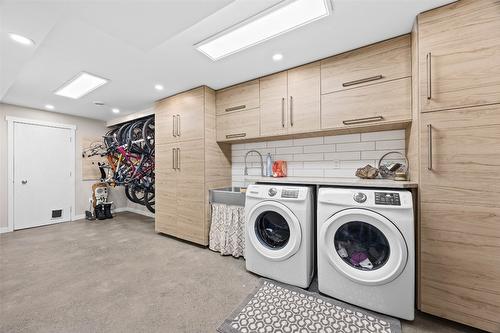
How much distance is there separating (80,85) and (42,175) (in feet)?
7.89

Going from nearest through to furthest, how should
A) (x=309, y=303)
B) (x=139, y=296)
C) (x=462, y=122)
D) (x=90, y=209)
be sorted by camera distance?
(x=462, y=122) < (x=309, y=303) < (x=139, y=296) < (x=90, y=209)

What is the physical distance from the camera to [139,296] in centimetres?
173

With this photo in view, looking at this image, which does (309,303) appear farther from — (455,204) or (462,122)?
(462,122)

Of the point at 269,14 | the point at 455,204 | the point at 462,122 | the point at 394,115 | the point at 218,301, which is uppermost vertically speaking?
the point at 269,14

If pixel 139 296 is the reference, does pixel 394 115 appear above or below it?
above

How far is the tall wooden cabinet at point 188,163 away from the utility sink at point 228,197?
0.35 ft

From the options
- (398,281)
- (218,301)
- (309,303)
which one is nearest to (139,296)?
(218,301)

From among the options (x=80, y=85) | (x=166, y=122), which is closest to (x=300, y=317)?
(x=166, y=122)

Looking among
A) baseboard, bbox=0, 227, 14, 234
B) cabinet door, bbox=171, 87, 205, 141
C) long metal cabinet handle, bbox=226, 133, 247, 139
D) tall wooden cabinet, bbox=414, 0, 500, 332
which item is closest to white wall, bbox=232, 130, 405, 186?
long metal cabinet handle, bbox=226, 133, 247, 139

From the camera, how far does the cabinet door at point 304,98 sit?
2.12 metres

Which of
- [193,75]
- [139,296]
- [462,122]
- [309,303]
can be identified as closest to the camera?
[462,122]

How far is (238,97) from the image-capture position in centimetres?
266

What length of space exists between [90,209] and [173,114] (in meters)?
3.37

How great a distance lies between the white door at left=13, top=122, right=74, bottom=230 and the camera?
3654mm
